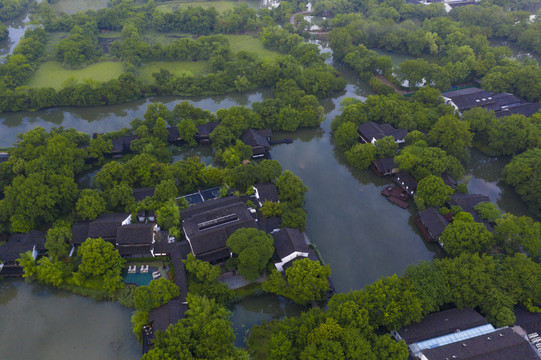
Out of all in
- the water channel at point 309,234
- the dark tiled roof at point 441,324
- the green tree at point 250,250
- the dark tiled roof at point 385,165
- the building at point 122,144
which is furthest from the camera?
the building at point 122,144

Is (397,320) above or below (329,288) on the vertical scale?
→ above

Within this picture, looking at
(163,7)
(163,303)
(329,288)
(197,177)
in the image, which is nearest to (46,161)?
(197,177)

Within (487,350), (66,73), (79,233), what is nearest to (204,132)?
(79,233)

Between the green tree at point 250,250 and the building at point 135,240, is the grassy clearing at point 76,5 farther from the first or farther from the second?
the green tree at point 250,250

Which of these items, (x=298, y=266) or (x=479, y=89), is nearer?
(x=298, y=266)

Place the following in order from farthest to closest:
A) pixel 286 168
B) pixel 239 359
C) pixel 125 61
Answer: pixel 125 61, pixel 286 168, pixel 239 359

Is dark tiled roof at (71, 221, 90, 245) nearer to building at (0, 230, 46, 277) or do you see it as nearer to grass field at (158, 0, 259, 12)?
building at (0, 230, 46, 277)

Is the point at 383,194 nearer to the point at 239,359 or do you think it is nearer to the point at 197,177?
the point at 197,177

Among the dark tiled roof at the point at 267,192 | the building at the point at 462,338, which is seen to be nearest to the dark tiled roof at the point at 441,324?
the building at the point at 462,338
